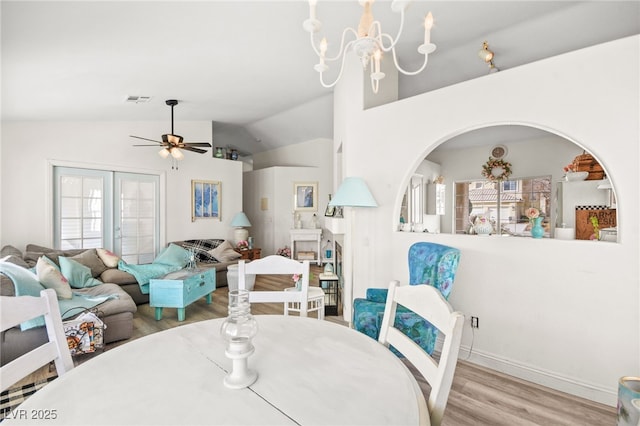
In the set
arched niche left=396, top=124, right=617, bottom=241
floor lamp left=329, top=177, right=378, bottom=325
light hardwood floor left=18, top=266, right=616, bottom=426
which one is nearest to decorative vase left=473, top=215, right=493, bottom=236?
floor lamp left=329, top=177, right=378, bottom=325

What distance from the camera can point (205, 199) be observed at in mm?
5988

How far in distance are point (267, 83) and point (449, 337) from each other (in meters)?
4.10

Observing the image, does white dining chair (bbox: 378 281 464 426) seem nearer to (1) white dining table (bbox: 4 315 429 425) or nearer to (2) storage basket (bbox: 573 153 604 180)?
(1) white dining table (bbox: 4 315 429 425)

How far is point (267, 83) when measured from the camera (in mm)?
4215

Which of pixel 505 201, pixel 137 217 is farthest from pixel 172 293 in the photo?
pixel 505 201

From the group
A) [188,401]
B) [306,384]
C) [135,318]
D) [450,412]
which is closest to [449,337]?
[306,384]

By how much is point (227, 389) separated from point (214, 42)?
3006 millimetres

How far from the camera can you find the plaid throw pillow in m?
5.35

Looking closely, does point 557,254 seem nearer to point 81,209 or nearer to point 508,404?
point 508,404

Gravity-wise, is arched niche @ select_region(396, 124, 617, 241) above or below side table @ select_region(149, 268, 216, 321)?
above

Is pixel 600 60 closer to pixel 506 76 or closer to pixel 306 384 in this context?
pixel 506 76

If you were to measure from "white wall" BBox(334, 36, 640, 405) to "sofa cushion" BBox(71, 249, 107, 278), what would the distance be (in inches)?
153

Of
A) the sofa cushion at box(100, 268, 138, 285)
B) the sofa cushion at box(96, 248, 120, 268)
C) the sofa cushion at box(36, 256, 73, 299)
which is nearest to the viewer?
the sofa cushion at box(36, 256, 73, 299)

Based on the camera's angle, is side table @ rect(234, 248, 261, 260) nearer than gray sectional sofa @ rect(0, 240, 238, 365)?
No
